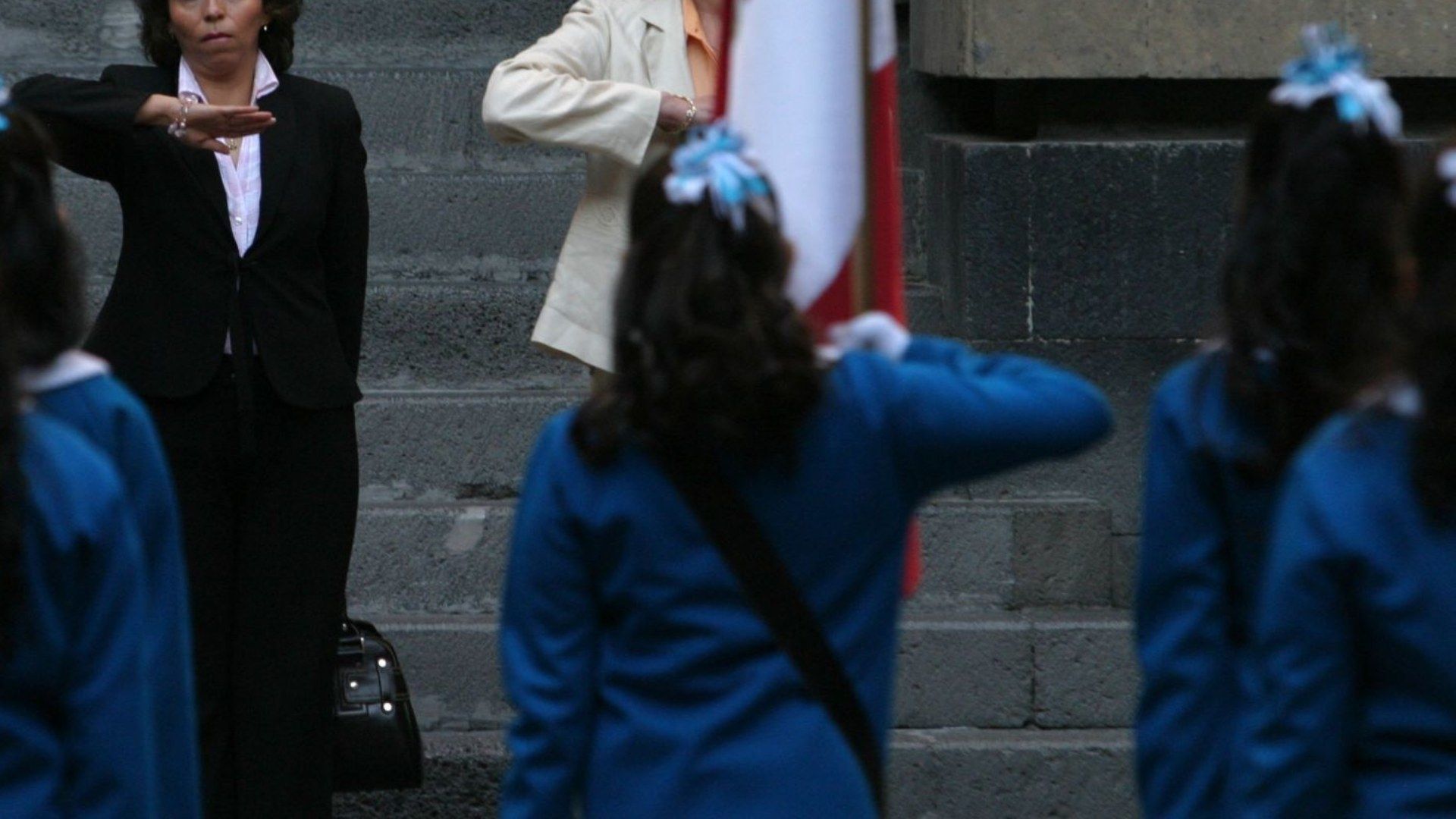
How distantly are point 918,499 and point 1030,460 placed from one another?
0.16m

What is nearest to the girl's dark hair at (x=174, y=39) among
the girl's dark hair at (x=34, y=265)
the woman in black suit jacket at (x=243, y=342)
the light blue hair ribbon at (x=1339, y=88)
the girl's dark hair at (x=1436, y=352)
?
the woman in black suit jacket at (x=243, y=342)

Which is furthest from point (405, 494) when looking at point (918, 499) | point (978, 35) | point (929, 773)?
point (918, 499)

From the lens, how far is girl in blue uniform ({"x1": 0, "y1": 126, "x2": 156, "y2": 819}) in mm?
2623

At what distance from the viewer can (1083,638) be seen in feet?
19.1

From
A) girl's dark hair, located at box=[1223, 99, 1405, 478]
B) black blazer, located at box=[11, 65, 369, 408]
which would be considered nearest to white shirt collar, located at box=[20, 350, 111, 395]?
girl's dark hair, located at box=[1223, 99, 1405, 478]

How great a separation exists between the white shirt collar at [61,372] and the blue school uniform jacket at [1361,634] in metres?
1.50

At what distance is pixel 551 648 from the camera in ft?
9.57

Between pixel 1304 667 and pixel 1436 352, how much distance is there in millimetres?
372

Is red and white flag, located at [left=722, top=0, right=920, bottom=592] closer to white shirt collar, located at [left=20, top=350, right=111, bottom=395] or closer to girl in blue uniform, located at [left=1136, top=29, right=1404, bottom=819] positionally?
girl in blue uniform, located at [left=1136, top=29, right=1404, bottom=819]

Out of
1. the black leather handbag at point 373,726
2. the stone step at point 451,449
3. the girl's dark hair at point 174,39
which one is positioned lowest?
the black leather handbag at point 373,726

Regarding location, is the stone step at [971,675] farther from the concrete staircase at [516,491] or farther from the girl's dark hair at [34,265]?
the girl's dark hair at [34,265]

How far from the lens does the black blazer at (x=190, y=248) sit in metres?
4.57

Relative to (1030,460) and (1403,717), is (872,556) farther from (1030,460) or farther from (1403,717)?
(1403,717)

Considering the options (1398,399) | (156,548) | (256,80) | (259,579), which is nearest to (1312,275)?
(1398,399)
